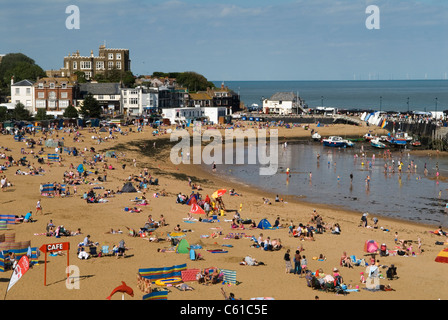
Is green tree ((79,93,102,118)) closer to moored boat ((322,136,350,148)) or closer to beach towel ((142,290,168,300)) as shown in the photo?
moored boat ((322,136,350,148))

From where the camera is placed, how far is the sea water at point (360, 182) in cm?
3428

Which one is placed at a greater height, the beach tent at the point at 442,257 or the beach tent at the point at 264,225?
the beach tent at the point at 264,225

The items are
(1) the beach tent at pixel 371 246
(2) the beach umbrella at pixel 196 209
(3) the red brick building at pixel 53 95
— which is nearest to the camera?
(1) the beach tent at pixel 371 246

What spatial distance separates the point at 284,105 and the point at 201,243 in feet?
269

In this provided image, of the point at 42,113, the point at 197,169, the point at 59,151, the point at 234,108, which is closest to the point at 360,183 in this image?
the point at 197,169

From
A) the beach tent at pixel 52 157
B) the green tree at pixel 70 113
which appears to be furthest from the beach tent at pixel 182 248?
the green tree at pixel 70 113

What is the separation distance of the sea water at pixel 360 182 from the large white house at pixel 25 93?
3978cm

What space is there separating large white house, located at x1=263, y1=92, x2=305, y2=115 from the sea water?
136 feet

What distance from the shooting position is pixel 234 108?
354 feet

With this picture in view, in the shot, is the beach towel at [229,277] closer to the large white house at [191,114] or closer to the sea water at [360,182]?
the sea water at [360,182]

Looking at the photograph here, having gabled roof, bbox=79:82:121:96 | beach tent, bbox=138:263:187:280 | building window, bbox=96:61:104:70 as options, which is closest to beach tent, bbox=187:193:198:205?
beach tent, bbox=138:263:187:280

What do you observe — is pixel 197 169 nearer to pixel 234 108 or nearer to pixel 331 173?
pixel 331 173

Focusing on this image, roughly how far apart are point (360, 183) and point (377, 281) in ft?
81.7

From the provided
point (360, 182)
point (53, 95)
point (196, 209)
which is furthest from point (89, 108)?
point (196, 209)
